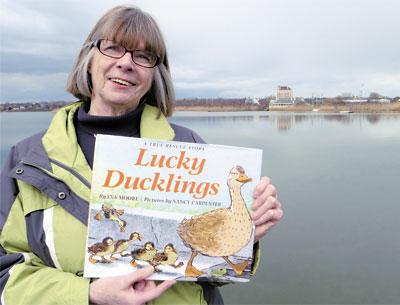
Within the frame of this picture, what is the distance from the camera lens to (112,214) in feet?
3.74

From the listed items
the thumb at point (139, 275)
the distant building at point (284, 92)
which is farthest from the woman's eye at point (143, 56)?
the distant building at point (284, 92)

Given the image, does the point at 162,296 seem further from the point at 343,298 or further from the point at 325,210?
the point at 325,210

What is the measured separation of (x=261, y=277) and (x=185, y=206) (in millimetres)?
3389

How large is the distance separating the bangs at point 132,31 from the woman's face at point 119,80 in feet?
0.09

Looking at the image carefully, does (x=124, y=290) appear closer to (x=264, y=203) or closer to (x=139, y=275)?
(x=139, y=275)

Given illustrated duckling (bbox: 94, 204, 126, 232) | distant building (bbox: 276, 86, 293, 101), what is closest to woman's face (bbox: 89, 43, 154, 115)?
illustrated duckling (bbox: 94, 204, 126, 232)

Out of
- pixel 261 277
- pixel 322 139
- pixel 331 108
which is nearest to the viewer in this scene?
pixel 261 277

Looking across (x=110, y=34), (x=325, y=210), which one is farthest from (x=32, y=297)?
(x=325, y=210)

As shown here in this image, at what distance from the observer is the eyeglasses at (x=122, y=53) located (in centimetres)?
130

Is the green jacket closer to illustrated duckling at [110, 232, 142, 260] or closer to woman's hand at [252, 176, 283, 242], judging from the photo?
illustrated duckling at [110, 232, 142, 260]

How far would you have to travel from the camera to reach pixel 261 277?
4254 mm

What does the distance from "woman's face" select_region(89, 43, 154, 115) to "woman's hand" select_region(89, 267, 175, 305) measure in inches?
22.9

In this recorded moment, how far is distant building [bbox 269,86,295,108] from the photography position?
6697 centimetres

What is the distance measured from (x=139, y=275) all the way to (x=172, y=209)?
0.21 metres
